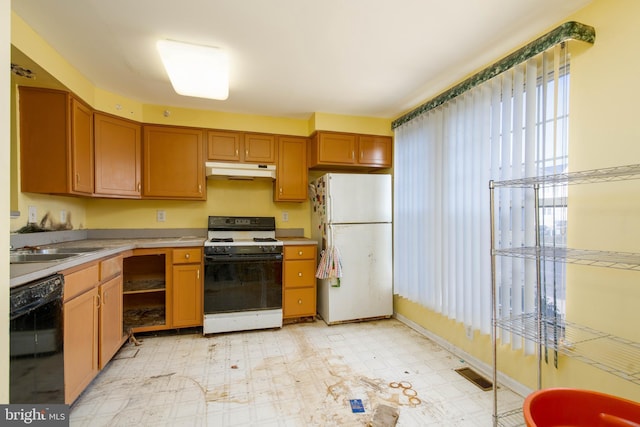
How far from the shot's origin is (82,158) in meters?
2.45

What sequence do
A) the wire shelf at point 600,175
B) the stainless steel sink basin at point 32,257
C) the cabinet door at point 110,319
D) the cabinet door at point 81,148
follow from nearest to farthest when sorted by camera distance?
A: the wire shelf at point 600,175 → the stainless steel sink basin at point 32,257 → the cabinet door at point 110,319 → the cabinet door at point 81,148

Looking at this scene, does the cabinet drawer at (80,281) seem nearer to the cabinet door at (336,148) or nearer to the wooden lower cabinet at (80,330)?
the wooden lower cabinet at (80,330)

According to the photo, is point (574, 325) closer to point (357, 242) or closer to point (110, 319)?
point (357, 242)

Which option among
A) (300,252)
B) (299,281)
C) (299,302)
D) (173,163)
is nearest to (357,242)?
(300,252)

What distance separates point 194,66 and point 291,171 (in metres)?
1.58

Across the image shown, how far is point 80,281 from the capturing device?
68.7 inches

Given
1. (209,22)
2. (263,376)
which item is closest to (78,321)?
(263,376)

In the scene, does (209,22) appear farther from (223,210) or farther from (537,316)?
(537,316)

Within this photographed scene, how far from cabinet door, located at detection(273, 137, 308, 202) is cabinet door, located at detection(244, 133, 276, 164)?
93mm

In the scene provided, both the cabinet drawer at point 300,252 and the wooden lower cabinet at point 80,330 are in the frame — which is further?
the cabinet drawer at point 300,252

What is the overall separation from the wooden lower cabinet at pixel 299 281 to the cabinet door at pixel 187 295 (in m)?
0.85

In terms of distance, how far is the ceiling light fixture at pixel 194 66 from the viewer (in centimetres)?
193

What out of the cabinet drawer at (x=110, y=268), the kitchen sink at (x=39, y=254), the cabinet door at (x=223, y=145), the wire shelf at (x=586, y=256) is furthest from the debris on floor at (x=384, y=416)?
the cabinet door at (x=223, y=145)

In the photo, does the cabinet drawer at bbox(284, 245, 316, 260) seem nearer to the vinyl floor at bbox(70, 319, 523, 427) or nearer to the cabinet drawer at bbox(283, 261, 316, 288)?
the cabinet drawer at bbox(283, 261, 316, 288)
